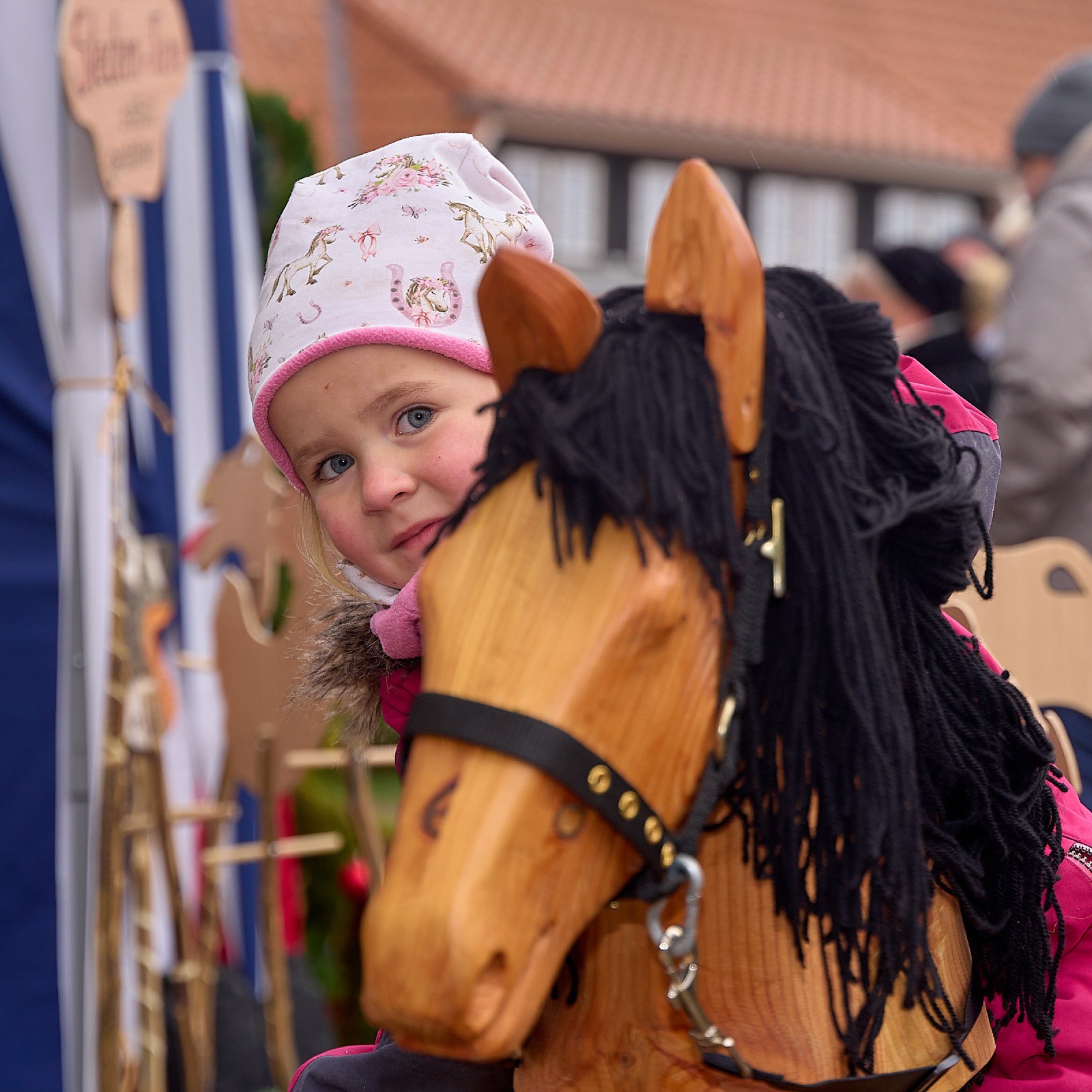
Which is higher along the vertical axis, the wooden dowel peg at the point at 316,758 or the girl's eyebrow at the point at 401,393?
the girl's eyebrow at the point at 401,393

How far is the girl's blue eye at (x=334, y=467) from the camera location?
115cm

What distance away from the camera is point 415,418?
1111 millimetres

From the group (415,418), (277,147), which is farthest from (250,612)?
(277,147)

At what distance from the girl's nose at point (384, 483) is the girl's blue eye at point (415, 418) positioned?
35 mm

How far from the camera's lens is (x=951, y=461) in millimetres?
888

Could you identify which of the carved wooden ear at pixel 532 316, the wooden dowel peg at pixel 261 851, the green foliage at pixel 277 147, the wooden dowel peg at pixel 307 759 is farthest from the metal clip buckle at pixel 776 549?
the green foliage at pixel 277 147

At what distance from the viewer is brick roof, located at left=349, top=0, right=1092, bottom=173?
45.2 feet

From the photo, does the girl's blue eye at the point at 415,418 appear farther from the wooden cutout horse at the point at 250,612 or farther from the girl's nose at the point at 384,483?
the wooden cutout horse at the point at 250,612

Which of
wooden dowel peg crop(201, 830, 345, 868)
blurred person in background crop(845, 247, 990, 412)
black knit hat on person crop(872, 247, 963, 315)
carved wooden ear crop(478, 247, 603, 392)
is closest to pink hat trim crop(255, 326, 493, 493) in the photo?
carved wooden ear crop(478, 247, 603, 392)

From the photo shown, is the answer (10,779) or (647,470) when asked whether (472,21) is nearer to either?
(10,779)

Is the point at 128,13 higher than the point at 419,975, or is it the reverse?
the point at 128,13

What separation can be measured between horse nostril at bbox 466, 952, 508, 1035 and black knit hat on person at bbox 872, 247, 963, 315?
364cm

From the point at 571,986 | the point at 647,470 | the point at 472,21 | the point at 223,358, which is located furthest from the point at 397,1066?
the point at 472,21

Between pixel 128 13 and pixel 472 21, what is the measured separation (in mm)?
12496
